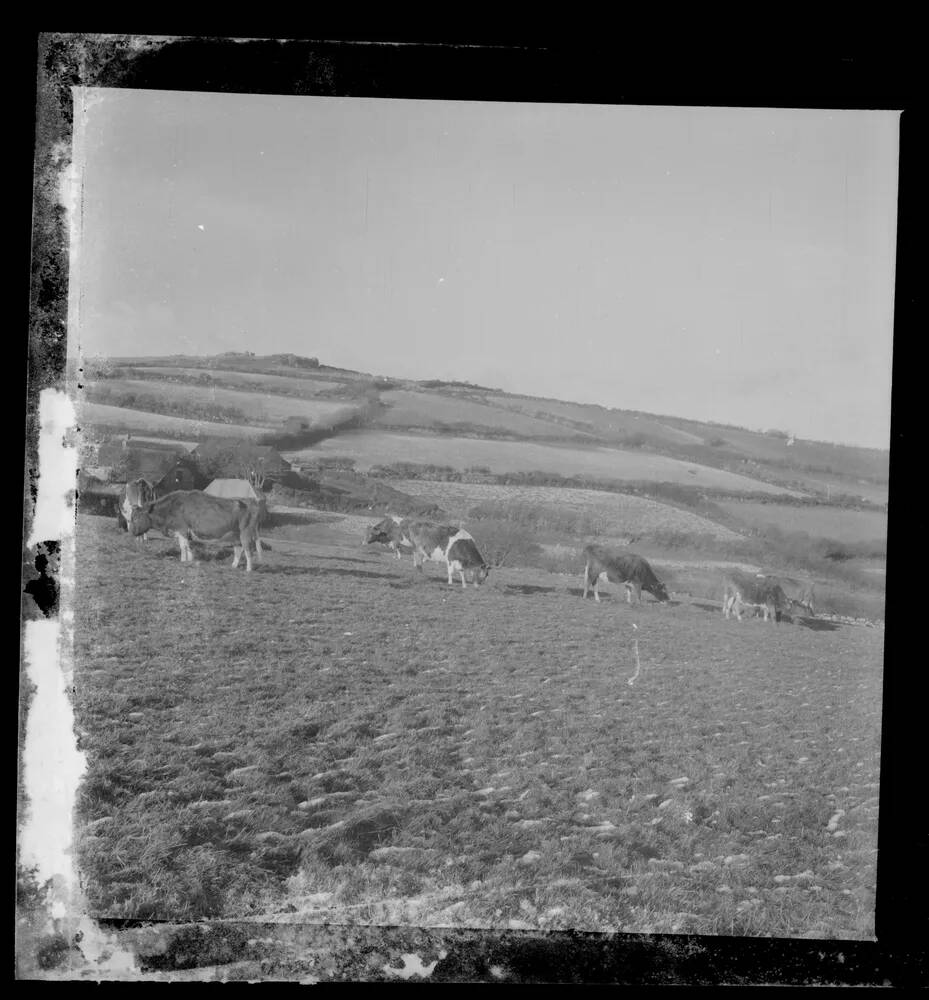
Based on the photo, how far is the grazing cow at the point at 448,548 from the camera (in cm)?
285

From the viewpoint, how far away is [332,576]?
2.90 m

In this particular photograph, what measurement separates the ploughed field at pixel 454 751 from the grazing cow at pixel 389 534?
0.27ft

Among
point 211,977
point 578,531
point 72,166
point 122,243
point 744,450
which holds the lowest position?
point 211,977

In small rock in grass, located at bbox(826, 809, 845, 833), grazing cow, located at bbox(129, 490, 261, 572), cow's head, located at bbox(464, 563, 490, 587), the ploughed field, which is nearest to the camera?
the ploughed field

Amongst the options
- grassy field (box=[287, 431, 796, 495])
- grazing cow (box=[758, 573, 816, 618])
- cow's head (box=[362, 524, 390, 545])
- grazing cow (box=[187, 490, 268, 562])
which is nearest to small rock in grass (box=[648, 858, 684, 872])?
grazing cow (box=[758, 573, 816, 618])

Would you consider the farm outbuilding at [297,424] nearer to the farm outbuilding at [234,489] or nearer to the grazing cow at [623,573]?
the farm outbuilding at [234,489]

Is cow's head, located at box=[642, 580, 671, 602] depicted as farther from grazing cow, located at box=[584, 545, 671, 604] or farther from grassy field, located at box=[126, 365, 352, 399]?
grassy field, located at box=[126, 365, 352, 399]

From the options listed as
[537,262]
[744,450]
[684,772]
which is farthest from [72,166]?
[684,772]

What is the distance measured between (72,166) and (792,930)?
360 cm

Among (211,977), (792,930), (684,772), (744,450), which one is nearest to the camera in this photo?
(211,977)

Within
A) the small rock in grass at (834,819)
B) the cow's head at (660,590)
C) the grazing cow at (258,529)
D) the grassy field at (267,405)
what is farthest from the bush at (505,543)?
the small rock in grass at (834,819)

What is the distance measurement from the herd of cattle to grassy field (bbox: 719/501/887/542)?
0.22 metres

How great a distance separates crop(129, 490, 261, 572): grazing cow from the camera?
9.09 ft

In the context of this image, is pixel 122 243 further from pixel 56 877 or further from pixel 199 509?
pixel 56 877
